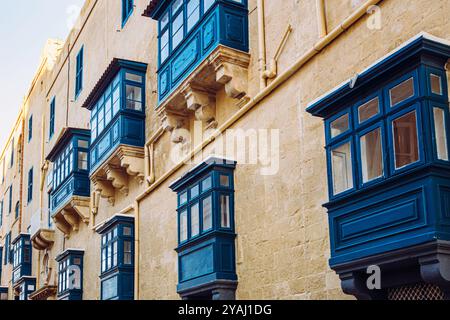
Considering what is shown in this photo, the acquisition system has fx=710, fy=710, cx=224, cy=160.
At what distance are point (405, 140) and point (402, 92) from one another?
1.89 feet

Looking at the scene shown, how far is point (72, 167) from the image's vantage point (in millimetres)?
21844

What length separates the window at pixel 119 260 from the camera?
1669cm

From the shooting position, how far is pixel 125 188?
18188 mm

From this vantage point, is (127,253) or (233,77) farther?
(127,253)

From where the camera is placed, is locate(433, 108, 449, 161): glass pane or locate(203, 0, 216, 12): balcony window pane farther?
locate(203, 0, 216, 12): balcony window pane

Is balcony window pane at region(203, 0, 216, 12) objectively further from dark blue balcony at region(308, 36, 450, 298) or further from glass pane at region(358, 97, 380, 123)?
glass pane at region(358, 97, 380, 123)

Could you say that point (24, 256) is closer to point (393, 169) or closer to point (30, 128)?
point (30, 128)

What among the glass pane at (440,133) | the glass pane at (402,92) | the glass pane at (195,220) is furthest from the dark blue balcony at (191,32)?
the glass pane at (440,133)

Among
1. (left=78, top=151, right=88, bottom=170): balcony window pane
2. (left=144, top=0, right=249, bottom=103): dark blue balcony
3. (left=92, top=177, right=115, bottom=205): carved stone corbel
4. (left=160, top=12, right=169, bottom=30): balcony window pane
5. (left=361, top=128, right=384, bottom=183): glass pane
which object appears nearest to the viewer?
(left=361, top=128, right=384, bottom=183): glass pane

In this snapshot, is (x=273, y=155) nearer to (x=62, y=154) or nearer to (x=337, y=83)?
(x=337, y=83)

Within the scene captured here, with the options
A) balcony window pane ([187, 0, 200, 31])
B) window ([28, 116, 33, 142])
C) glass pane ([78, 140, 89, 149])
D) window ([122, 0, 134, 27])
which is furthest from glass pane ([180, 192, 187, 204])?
window ([28, 116, 33, 142])

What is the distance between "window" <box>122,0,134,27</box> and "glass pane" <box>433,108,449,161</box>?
1268cm

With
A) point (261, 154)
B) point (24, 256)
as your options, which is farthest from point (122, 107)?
point (24, 256)

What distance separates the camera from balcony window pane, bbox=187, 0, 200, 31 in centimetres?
1380
